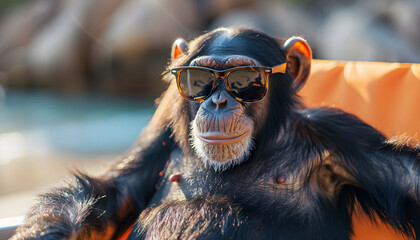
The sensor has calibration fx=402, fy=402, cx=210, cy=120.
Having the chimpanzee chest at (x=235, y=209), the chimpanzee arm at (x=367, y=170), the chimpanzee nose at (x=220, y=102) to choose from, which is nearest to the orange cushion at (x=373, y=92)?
the chimpanzee arm at (x=367, y=170)

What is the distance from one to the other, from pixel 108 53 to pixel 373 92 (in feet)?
35.2

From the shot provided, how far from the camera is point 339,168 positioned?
2.02 m

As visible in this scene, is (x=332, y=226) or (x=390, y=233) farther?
(x=390, y=233)

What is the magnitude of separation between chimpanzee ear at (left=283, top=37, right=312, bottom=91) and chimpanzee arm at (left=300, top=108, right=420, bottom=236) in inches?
8.1

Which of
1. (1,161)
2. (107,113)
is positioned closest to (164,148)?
(1,161)

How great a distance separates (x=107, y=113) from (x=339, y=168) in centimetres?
1027

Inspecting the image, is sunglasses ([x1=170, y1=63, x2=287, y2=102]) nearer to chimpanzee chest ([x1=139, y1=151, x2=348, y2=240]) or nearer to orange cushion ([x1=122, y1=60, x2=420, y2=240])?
chimpanzee chest ([x1=139, y1=151, x2=348, y2=240])

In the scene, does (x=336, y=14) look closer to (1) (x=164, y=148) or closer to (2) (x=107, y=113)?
(2) (x=107, y=113)

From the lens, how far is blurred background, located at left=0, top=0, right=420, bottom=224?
8320mm

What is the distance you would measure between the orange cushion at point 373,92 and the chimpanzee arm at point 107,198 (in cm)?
107

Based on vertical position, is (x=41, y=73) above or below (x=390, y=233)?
above

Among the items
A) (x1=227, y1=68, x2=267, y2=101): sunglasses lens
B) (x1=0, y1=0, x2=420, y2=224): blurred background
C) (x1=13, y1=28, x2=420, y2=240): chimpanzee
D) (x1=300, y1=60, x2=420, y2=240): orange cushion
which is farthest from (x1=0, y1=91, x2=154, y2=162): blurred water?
(x1=227, y1=68, x2=267, y2=101): sunglasses lens

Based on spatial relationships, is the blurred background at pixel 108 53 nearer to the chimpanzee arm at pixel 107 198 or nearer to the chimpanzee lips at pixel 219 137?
the chimpanzee arm at pixel 107 198

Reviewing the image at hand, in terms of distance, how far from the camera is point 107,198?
2.20 meters
